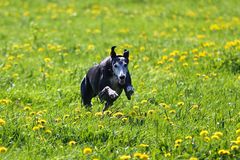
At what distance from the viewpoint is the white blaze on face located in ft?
21.9

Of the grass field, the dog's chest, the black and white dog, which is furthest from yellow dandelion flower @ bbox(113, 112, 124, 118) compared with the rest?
the dog's chest

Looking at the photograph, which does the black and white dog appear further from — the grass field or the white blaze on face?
the grass field

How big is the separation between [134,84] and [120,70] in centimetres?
248

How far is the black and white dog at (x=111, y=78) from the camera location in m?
6.76

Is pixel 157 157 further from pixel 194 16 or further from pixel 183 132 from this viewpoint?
pixel 194 16

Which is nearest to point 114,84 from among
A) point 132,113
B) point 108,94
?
point 108,94

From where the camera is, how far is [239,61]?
10062 mm

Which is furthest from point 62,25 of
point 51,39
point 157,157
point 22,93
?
point 157,157

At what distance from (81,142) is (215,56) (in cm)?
510

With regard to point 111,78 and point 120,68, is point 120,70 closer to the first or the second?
point 120,68

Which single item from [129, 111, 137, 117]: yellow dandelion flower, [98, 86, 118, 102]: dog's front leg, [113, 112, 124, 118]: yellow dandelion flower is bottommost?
[129, 111, 137, 117]: yellow dandelion flower

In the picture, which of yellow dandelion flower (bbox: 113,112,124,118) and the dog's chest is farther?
the dog's chest

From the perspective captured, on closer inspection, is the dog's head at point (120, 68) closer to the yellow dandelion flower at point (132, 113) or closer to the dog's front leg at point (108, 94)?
the dog's front leg at point (108, 94)

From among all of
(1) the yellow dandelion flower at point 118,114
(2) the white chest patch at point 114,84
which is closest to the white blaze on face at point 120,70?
(2) the white chest patch at point 114,84
